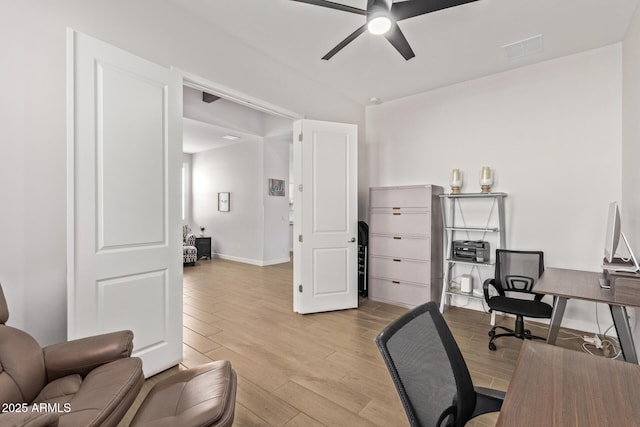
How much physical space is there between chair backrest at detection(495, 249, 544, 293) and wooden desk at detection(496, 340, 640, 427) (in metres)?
2.12

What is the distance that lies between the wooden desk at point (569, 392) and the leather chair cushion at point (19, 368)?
1.85 metres

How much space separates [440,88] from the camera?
13.1 feet

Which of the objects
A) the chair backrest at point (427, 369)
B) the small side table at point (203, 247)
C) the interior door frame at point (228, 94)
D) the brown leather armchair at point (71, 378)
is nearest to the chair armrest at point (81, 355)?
the brown leather armchair at point (71, 378)

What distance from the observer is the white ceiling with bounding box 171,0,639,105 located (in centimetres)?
245

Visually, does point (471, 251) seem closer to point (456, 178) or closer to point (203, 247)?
point (456, 178)

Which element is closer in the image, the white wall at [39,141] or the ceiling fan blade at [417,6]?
the white wall at [39,141]

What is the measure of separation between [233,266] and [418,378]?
614 cm

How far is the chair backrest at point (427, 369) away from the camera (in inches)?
34.4

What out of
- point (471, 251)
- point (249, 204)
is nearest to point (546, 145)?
point (471, 251)

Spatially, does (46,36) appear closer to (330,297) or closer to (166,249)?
(166,249)

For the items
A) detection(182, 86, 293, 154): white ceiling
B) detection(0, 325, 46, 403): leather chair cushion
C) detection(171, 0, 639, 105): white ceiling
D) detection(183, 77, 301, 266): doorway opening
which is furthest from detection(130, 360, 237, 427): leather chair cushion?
detection(183, 77, 301, 266): doorway opening

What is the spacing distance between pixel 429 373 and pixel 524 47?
3420 millimetres

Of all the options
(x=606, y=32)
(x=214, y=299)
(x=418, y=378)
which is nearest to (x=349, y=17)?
(x=606, y=32)

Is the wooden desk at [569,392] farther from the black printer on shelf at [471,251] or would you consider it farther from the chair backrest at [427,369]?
the black printer on shelf at [471,251]
